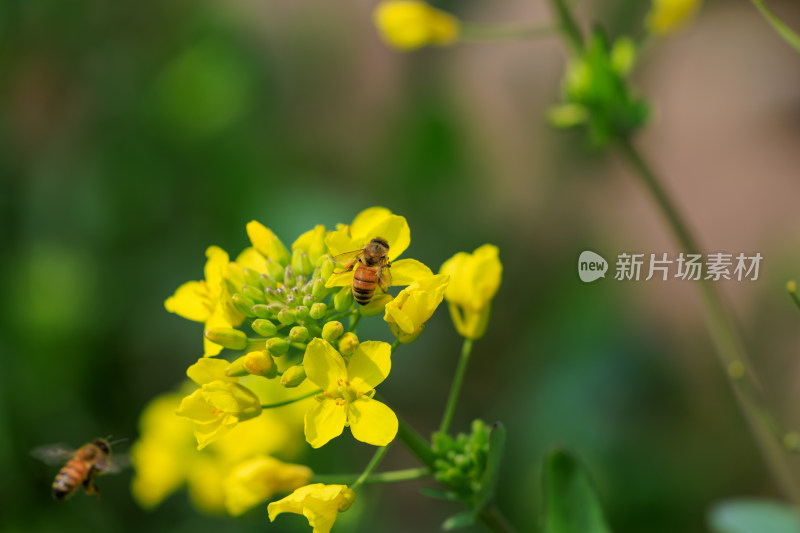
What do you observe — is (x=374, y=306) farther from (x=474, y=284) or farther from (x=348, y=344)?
(x=474, y=284)

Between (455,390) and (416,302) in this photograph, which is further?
(455,390)

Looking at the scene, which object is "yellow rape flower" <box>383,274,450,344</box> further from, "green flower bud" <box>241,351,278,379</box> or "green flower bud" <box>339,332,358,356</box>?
"green flower bud" <box>241,351,278,379</box>

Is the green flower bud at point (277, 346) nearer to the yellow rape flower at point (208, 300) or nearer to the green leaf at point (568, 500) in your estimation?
the yellow rape flower at point (208, 300)

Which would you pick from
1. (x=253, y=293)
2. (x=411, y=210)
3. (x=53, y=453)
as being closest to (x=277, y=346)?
(x=253, y=293)

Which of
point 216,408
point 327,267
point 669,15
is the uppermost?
point 669,15

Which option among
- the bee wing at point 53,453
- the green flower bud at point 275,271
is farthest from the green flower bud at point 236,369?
the bee wing at point 53,453

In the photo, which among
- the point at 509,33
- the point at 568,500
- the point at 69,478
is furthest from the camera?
the point at 509,33
